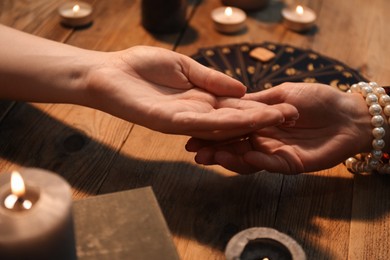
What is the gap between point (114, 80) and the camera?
1.06m

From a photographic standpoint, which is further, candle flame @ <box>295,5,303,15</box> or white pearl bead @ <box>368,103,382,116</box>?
candle flame @ <box>295,5,303,15</box>

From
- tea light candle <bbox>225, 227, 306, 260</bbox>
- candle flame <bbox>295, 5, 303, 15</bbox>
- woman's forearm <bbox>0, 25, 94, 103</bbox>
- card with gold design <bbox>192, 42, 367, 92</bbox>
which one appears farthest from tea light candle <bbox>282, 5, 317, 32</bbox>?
tea light candle <bbox>225, 227, 306, 260</bbox>

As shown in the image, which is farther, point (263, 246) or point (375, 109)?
point (375, 109)

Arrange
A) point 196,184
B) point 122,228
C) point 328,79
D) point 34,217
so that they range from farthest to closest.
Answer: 1. point 328,79
2. point 196,184
3. point 122,228
4. point 34,217

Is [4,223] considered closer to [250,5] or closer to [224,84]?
[224,84]

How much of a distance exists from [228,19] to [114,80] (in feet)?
1.97

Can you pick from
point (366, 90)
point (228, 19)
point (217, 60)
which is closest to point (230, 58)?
point (217, 60)

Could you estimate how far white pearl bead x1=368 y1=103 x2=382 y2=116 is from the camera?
1091 mm

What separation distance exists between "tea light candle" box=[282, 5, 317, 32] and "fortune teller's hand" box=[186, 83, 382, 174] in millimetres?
493

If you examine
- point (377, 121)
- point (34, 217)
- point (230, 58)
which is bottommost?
point (230, 58)

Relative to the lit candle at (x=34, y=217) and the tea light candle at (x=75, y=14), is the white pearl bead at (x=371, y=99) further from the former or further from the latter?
the tea light candle at (x=75, y=14)

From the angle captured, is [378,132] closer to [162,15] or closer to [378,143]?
[378,143]

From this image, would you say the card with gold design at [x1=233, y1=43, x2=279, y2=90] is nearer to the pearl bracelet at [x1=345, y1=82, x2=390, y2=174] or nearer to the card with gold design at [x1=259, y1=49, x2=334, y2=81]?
the card with gold design at [x1=259, y1=49, x2=334, y2=81]

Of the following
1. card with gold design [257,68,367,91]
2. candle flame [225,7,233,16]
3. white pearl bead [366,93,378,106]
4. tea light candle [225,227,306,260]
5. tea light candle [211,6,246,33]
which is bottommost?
card with gold design [257,68,367,91]
